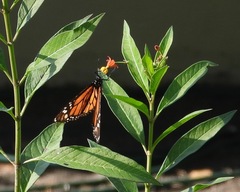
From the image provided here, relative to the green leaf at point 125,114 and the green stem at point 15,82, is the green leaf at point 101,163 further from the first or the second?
the green leaf at point 125,114

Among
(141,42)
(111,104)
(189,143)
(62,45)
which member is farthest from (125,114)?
(141,42)

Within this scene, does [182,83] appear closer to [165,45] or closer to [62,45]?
[165,45]

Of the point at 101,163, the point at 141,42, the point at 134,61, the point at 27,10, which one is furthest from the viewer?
the point at 141,42

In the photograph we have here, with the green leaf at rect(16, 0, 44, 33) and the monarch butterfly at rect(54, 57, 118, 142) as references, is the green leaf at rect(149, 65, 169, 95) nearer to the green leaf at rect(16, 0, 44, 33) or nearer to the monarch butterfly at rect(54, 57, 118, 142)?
the monarch butterfly at rect(54, 57, 118, 142)

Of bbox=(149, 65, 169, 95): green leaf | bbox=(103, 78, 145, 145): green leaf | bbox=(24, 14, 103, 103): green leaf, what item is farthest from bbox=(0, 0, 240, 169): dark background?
bbox=(24, 14, 103, 103): green leaf

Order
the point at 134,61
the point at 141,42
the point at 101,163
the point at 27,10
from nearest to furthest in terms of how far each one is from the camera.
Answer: the point at 101,163 → the point at 27,10 → the point at 134,61 → the point at 141,42

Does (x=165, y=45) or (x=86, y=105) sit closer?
(x=86, y=105)

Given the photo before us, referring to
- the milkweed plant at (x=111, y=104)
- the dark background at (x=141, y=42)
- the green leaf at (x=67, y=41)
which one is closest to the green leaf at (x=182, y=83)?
the milkweed plant at (x=111, y=104)

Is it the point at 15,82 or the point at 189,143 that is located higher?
the point at 15,82

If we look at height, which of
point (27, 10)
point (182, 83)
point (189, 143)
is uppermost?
point (27, 10)
